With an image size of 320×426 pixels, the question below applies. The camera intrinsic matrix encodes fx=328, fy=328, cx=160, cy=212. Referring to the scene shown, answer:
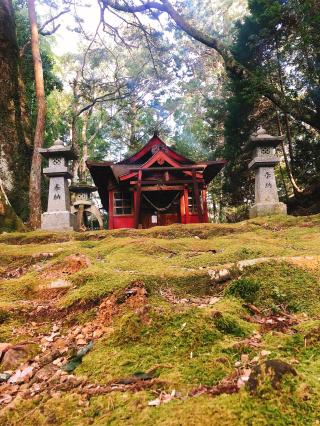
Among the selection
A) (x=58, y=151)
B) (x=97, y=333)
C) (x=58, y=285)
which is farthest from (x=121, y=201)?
(x=97, y=333)

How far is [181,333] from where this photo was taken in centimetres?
227

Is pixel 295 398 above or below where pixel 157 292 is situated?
below

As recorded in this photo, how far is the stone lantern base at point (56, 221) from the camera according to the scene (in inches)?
435

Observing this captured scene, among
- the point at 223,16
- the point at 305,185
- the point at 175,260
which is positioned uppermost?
the point at 223,16

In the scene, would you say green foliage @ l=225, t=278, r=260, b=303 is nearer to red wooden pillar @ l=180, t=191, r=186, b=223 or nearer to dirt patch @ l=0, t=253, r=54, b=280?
dirt patch @ l=0, t=253, r=54, b=280

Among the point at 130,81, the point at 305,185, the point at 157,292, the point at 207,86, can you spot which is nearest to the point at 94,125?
the point at 130,81

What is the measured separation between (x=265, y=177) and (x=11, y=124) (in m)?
10.1

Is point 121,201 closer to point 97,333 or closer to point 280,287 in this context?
point 280,287

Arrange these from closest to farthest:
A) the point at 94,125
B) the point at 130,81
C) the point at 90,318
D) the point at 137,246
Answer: the point at 90,318 < the point at 137,246 < the point at 130,81 < the point at 94,125

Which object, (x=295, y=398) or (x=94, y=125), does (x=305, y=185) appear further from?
(x=94, y=125)

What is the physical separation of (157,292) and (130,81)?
24600 mm

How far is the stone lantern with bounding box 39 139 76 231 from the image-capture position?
36.4ft

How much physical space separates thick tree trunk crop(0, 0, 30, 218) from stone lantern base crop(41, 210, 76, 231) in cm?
212

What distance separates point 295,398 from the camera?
4.93 ft
